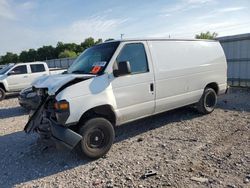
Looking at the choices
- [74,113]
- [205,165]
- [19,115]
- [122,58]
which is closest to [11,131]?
[19,115]

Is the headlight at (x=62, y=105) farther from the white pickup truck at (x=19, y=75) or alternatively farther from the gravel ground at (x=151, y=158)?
the white pickup truck at (x=19, y=75)

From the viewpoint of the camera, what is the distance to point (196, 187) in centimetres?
380

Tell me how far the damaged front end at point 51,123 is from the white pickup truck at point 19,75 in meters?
Result: 9.19

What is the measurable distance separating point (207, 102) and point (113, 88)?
3.50 metres

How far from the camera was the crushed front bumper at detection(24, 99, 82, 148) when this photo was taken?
4512mm

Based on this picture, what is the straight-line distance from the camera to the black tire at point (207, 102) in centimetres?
737

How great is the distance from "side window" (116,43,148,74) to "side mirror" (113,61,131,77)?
0.25 meters

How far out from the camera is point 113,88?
17.0 feet

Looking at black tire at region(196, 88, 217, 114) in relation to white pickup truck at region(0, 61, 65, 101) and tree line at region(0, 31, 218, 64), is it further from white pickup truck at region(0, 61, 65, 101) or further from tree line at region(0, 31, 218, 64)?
tree line at region(0, 31, 218, 64)

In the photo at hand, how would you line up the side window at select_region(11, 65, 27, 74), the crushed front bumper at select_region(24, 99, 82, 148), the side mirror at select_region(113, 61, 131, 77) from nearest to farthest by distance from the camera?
the crushed front bumper at select_region(24, 99, 82, 148) → the side mirror at select_region(113, 61, 131, 77) → the side window at select_region(11, 65, 27, 74)

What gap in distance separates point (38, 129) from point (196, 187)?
9.40 ft

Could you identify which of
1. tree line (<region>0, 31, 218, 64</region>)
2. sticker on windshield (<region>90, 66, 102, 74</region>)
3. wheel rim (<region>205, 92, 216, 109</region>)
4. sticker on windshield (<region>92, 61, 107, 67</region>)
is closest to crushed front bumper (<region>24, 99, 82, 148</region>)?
sticker on windshield (<region>90, 66, 102, 74</region>)

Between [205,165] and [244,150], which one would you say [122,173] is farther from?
[244,150]

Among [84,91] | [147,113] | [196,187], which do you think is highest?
[84,91]
